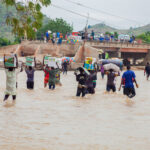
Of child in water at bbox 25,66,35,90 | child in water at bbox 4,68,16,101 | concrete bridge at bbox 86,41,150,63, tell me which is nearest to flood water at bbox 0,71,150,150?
child in water at bbox 4,68,16,101

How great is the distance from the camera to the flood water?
8031 millimetres

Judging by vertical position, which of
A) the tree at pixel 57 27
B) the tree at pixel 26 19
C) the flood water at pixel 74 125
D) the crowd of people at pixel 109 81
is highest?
the tree at pixel 57 27

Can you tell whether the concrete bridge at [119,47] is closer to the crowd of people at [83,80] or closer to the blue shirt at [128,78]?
the crowd of people at [83,80]

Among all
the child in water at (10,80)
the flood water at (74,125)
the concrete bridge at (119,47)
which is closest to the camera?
the flood water at (74,125)

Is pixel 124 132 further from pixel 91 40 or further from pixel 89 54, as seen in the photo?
pixel 91 40

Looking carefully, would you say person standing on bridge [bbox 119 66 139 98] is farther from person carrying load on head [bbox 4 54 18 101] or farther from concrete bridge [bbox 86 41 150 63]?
concrete bridge [bbox 86 41 150 63]

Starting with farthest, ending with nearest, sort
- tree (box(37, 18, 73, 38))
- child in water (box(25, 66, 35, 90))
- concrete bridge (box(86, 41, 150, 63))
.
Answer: tree (box(37, 18, 73, 38)) → concrete bridge (box(86, 41, 150, 63)) → child in water (box(25, 66, 35, 90))

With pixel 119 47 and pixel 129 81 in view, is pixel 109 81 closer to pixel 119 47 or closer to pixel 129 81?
pixel 129 81

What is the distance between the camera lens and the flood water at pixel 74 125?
803cm

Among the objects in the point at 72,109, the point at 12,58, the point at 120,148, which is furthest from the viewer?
the point at 12,58

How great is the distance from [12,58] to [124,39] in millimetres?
57176

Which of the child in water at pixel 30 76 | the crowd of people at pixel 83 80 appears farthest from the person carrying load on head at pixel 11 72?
the child in water at pixel 30 76

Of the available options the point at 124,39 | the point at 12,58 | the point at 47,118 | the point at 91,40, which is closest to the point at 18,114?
the point at 47,118

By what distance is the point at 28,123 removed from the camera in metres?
10.3
